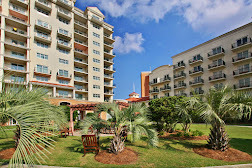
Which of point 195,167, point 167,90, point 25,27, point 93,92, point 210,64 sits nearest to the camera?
point 195,167

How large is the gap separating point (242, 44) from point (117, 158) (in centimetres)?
3367

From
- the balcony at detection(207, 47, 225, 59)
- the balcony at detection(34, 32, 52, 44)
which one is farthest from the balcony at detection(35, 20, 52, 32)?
the balcony at detection(207, 47, 225, 59)

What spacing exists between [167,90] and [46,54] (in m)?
32.9

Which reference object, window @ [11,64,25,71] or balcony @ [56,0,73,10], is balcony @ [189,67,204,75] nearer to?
balcony @ [56,0,73,10]

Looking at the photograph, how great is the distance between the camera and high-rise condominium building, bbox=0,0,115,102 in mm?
27641

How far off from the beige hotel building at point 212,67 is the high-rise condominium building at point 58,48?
58.7 ft

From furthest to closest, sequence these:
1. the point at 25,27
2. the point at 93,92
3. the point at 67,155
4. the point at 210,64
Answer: the point at 93,92
the point at 210,64
the point at 25,27
the point at 67,155

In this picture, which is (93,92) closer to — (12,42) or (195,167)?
(12,42)

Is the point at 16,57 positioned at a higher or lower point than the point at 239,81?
higher

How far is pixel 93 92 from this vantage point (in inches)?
1480

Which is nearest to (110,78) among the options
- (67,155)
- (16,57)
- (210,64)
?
(16,57)

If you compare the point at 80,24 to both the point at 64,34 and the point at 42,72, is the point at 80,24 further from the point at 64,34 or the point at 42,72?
the point at 42,72

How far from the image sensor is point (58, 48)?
33188 mm

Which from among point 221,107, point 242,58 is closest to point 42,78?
point 221,107
